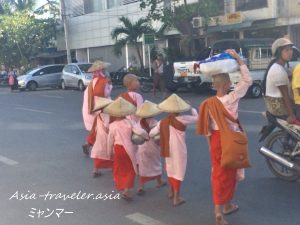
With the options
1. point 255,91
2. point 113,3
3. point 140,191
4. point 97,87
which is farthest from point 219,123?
point 113,3

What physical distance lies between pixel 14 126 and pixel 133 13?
21.7 m

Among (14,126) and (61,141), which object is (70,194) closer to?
(61,141)

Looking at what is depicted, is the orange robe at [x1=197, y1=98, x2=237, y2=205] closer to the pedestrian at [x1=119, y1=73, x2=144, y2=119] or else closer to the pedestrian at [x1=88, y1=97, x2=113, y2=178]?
the pedestrian at [x1=119, y1=73, x2=144, y2=119]

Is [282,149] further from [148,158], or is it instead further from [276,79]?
[148,158]

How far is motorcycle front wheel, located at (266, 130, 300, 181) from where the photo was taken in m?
5.89

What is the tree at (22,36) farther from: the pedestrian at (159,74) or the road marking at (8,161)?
the road marking at (8,161)

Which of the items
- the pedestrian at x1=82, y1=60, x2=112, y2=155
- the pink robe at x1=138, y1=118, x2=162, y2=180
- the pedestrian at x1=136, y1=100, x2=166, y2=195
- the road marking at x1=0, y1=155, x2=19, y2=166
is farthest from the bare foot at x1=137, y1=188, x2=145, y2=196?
the road marking at x1=0, y1=155, x2=19, y2=166

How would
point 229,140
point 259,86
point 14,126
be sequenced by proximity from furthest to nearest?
point 259,86 → point 14,126 → point 229,140

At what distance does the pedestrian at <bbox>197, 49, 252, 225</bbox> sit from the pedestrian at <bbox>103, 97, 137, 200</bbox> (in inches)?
48.4

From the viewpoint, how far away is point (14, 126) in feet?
40.0

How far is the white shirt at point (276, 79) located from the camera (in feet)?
18.5

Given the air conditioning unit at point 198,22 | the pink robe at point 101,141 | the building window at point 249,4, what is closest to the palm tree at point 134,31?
the air conditioning unit at point 198,22

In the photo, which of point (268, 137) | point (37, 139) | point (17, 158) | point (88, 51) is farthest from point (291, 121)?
point (88, 51)

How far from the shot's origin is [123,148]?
5.66 meters
